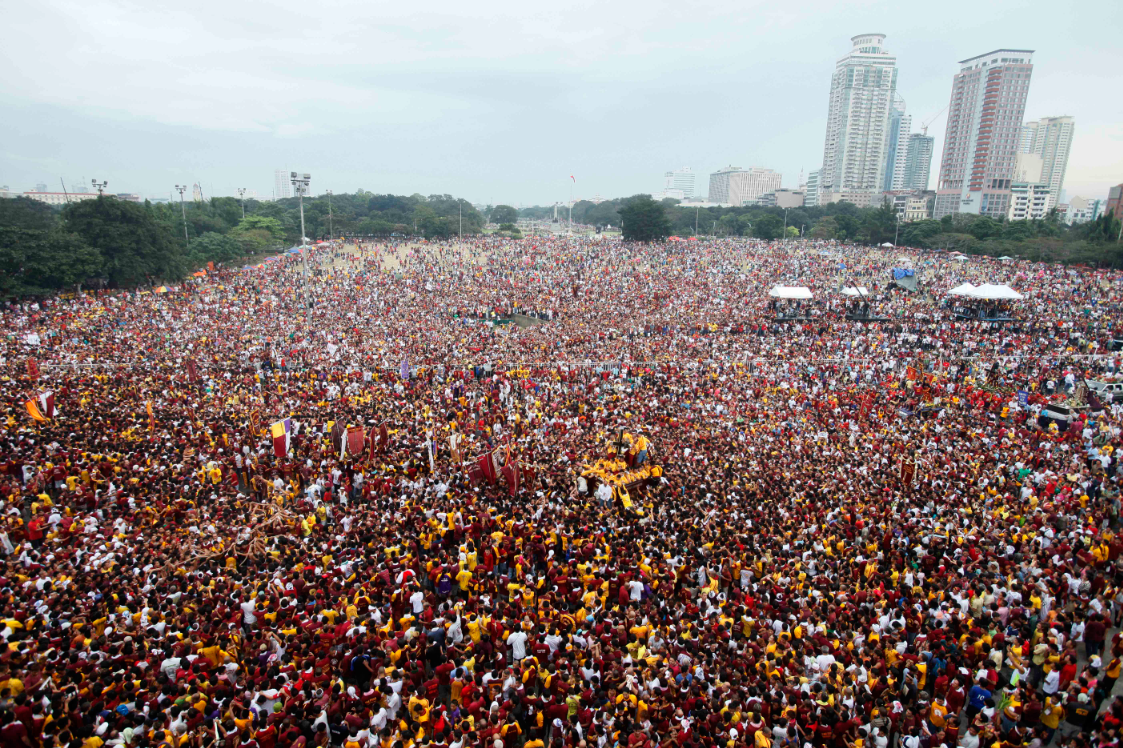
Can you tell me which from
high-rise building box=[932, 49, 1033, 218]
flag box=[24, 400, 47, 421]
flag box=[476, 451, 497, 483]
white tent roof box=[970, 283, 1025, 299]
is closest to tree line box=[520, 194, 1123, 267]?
white tent roof box=[970, 283, 1025, 299]

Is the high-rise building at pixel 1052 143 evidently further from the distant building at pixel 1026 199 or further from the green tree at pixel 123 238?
the green tree at pixel 123 238

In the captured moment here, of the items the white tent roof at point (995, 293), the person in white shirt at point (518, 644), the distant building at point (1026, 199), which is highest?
the distant building at point (1026, 199)

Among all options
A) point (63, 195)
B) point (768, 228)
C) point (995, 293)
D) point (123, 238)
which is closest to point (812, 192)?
point (768, 228)

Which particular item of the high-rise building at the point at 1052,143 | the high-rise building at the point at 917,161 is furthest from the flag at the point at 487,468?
the high-rise building at the point at 917,161

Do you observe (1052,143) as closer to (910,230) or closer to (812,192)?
(812,192)

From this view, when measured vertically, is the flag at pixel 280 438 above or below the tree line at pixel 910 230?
below

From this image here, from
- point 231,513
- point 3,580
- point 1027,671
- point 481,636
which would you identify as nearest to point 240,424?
point 231,513

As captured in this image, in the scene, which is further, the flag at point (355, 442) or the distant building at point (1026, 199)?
the distant building at point (1026, 199)
